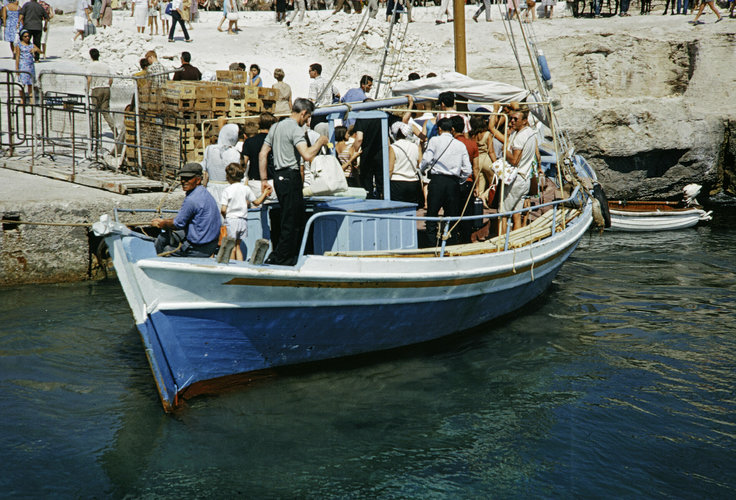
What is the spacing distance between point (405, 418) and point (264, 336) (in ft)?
5.29

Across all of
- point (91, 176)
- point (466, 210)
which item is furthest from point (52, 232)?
point (466, 210)

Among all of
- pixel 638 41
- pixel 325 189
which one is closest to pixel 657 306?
pixel 325 189

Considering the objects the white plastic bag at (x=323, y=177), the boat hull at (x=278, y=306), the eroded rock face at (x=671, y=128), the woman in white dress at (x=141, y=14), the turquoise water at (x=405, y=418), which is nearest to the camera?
the turquoise water at (x=405, y=418)

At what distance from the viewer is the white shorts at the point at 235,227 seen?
8.20m

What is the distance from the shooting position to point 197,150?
13344 millimetres

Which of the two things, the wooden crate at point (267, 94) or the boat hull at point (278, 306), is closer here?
the boat hull at point (278, 306)

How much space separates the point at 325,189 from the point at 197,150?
6004 millimetres

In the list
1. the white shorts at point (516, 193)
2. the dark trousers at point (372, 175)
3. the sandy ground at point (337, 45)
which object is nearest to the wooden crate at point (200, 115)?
the dark trousers at point (372, 175)

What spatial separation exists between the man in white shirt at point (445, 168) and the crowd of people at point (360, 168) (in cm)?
1

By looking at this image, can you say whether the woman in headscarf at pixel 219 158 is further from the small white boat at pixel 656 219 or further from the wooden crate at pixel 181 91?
the small white boat at pixel 656 219

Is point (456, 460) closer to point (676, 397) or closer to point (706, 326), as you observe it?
point (676, 397)

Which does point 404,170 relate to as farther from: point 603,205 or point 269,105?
point 269,105

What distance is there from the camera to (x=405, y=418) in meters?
7.02

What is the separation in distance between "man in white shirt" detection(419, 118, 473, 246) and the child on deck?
1.95 metres
